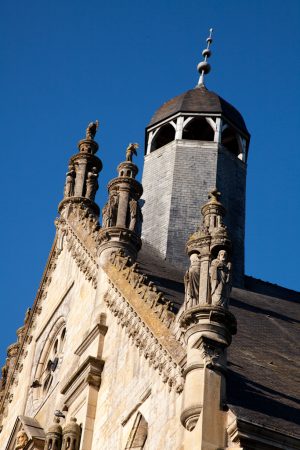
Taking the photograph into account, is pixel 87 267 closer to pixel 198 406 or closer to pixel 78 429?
pixel 78 429

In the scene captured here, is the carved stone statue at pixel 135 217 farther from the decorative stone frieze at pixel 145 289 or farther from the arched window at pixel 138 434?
the arched window at pixel 138 434

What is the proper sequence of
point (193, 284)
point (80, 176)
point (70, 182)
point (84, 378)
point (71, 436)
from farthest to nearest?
point (70, 182) < point (80, 176) < point (84, 378) < point (71, 436) < point (193, 284)

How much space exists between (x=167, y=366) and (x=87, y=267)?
896 cm

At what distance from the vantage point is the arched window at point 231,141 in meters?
41.4

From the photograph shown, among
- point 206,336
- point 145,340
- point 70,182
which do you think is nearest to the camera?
point 206,336

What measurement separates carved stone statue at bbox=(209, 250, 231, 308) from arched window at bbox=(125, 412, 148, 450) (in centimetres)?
313

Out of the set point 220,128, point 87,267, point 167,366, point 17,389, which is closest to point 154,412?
point 167,366

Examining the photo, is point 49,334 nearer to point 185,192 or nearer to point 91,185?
point 91,185

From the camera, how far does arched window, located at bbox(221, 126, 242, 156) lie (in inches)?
1629

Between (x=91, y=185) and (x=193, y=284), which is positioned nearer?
(x=193, y=284)

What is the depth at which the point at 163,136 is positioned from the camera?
41.8 m

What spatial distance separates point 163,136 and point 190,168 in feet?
10.5

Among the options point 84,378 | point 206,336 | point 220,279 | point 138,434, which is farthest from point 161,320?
point 84,378

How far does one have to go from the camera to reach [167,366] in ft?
73.7
